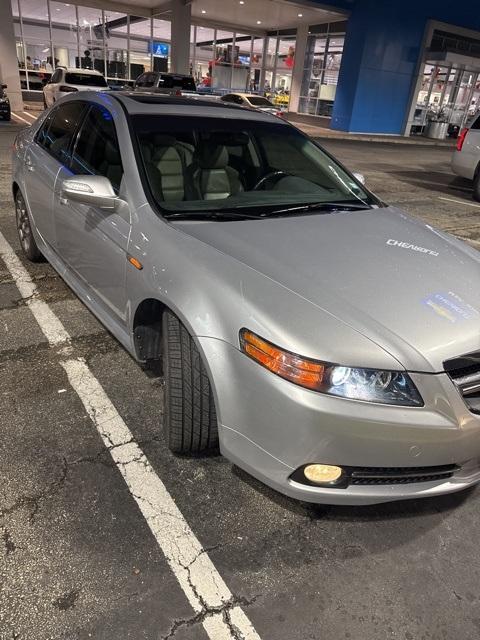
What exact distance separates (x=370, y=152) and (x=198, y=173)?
626 inches

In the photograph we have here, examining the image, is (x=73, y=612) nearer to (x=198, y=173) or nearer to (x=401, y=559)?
(x=401, y=559)

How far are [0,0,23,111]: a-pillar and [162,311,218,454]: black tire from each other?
63.0ft

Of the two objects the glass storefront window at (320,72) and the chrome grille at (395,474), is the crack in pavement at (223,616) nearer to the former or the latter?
the chrome grille at (395,474)

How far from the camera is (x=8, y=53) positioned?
57.3ft

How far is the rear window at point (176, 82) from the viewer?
17688mm

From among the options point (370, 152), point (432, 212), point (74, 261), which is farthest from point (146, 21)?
point (74, 261)

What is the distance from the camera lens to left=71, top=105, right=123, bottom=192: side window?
295cm

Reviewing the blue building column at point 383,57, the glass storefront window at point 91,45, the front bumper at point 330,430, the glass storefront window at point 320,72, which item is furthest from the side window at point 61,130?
the glass storefront window at point 91,45

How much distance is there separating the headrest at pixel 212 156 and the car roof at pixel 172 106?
0.70 feet

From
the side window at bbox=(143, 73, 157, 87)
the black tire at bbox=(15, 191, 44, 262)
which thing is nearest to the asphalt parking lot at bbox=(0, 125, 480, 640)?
the black tire at bbox=(15, 191, 44, 262)

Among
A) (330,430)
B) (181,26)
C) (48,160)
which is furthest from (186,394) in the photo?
(181,26)

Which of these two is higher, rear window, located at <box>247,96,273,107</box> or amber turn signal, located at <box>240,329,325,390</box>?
amber turn signal, located at <box>240,329,325,390</box>

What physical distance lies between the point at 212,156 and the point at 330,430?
84.7 inches

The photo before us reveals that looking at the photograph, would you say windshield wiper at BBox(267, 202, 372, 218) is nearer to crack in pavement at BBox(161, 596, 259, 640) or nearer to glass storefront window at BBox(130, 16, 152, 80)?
crack in pavement at BBox(161, 596, 259, 640)
